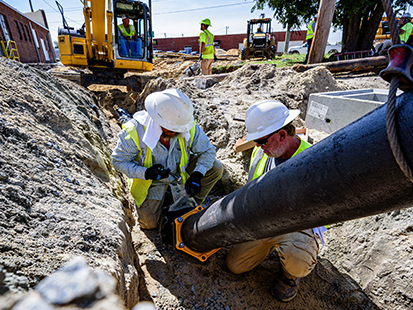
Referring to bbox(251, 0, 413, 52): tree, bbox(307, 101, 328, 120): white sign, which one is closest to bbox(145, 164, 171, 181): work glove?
bbox(307, 101, 328, 120): white sign

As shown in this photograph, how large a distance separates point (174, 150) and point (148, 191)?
611 millimetres

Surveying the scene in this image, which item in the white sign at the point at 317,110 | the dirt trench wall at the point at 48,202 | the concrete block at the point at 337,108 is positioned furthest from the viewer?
the white sign at the point at 317,110

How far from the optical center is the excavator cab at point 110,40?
8.55m

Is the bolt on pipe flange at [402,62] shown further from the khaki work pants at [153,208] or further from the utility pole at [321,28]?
the utility pole at [321,28]

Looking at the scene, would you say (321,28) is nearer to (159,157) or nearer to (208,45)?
(208,45)

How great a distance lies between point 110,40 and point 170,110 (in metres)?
8.14

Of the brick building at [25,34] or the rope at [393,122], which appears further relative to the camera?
the brick building at [25,34]

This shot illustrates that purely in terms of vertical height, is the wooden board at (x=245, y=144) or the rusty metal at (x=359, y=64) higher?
the rusty metal at (x=359, y=64)

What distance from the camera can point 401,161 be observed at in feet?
2.45

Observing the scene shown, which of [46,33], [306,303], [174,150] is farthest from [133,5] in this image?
[46,33]

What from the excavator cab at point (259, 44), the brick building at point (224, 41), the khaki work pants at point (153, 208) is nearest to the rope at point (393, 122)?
the khaki work pants at point (153, 208)

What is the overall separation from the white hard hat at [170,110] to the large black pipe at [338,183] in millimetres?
1370

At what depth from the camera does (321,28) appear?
28.5ft

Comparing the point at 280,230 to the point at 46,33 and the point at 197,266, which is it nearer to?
the point at 197,266
